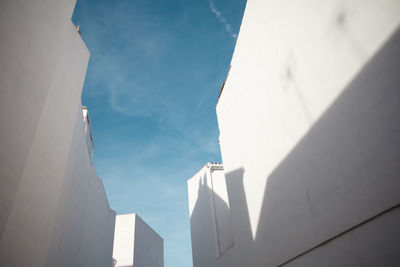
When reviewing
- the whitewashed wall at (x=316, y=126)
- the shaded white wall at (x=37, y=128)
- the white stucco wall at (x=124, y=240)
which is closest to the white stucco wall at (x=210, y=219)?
the whitewashed wall at (x=316, y=126)

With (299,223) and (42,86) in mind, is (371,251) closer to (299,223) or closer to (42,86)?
(299,223)

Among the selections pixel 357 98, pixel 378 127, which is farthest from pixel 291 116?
pixel 378 127

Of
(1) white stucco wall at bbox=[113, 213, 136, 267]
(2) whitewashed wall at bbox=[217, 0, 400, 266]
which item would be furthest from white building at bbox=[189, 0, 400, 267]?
(1) white stucco wall at bbox=[113, 213, 136, 267]

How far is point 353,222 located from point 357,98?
5.81ft

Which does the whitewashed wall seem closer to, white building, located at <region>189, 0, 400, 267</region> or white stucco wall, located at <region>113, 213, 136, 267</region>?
white building, located at <region>189, 0, 400, 267</region>

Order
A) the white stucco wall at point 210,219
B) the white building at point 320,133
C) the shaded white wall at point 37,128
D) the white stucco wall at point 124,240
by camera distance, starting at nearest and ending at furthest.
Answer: the shaded white wall at point 37,128
the white building at point 320,133
the white stucco wall at point 210,219
the white stucco wall at point 124,240

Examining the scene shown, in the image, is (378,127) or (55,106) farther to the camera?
(55,106)

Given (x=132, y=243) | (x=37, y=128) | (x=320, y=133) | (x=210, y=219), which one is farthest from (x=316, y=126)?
(x=132, y=243)

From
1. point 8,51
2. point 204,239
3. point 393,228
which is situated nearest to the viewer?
point 8,51

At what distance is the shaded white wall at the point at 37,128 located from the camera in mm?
2816

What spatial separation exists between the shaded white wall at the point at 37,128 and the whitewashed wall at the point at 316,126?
4.31m

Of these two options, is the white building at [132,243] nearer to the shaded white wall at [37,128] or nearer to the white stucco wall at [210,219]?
the white stucco wall at [210,219]

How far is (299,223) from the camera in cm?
518

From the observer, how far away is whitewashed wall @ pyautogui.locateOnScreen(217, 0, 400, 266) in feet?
11.0
